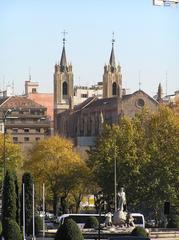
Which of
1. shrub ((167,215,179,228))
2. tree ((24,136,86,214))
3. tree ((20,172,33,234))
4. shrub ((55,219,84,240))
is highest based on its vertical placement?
tree ((24,136,86,214))

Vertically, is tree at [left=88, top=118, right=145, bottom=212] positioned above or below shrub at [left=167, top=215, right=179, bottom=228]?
above

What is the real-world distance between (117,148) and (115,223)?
25763 mm

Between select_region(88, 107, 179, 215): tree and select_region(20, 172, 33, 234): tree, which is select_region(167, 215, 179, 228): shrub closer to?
select_region(88, 107, 179, 215): tree

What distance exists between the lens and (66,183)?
11038 centimetres

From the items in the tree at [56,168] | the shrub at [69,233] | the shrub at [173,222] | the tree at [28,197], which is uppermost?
the tree at [56,168]

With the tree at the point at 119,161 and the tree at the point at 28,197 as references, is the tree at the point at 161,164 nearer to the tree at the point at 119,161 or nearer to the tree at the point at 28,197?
the tree at the point at 119,161

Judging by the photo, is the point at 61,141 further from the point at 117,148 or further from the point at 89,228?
the point at 89,228

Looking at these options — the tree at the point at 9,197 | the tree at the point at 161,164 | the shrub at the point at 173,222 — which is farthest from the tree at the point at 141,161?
the tree at the point at 9,197

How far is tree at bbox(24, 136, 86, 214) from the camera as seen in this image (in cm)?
11094

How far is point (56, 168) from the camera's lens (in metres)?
113

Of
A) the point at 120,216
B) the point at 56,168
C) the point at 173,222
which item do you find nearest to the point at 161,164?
the point at 173,222

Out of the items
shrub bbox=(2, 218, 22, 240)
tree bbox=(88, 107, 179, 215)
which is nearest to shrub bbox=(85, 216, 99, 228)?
tree bbox=(88, 107, 179, 215)

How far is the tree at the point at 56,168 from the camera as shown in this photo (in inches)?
4368

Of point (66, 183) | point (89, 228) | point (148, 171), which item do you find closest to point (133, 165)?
point (148, 171)
